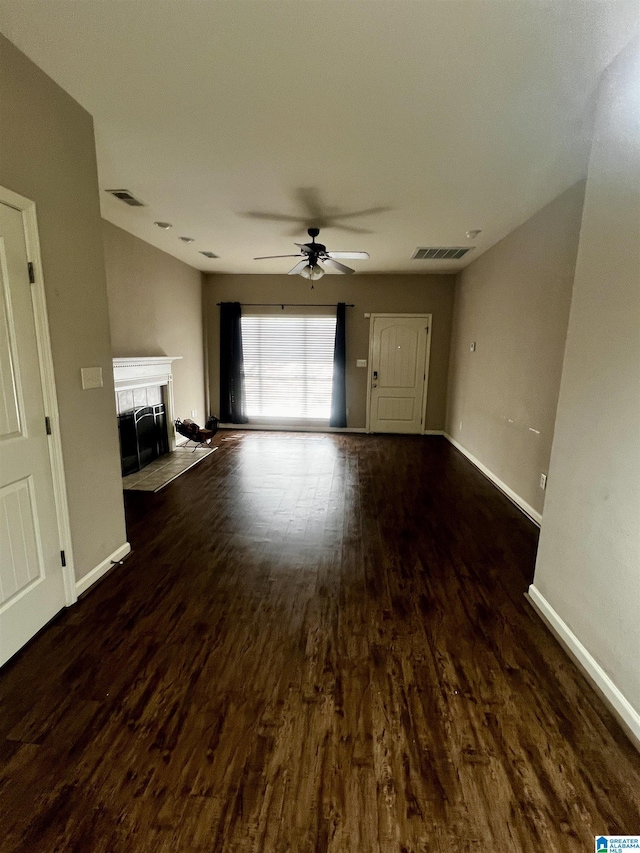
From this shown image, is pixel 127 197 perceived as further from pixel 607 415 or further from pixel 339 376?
pixel 339 376

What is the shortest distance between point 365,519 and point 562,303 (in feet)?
7.66

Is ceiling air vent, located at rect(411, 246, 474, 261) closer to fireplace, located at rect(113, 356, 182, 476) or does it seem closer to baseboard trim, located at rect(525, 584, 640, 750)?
fireplace, located at rect(113, 356, 182, 476)

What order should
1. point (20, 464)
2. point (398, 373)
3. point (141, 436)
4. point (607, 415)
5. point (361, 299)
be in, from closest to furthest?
point (607, 415), point (20, 464), point (141, 436), point (361, 299), point (398, 373)

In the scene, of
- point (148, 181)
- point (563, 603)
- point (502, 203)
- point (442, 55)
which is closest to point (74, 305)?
point (148, 181)

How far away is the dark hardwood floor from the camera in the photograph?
1140mm

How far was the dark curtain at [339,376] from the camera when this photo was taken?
6.25 metres

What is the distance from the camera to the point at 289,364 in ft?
21.5

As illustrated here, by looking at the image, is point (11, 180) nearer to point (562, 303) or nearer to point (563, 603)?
point (563, 603)

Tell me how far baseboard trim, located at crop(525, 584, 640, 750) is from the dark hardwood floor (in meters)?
0.05

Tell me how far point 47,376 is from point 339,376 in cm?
490

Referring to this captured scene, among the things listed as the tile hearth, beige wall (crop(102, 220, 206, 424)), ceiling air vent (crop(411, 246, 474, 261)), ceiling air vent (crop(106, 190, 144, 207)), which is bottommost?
the tile hearth

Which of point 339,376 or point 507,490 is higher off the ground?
point 339,376

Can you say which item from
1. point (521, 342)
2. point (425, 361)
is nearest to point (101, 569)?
point (521, 342)

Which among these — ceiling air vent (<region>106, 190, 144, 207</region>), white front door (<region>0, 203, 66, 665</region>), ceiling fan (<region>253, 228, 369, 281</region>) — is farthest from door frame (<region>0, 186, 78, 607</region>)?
ceiling fan (<region>253, 228, 369, 281</region>)
